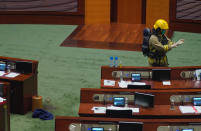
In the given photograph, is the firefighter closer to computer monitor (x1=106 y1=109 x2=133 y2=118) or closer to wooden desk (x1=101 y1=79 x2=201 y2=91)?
wooden desk (x1=101 y1=79 x2=201 y2=91)

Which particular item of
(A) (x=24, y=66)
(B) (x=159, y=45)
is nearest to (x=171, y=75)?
(B) (x=159, y=45)

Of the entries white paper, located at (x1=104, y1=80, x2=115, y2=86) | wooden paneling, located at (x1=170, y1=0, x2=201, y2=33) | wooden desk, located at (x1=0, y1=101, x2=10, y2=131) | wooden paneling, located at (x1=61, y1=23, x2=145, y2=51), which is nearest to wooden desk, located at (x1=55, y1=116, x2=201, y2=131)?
wooden desk, located at (x1=0, y1=101, x2=10, y2=131)

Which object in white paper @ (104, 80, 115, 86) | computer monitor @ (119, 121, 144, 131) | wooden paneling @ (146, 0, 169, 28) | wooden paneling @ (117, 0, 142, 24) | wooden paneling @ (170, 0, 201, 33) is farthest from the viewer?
wooden paneling @ (117, 0, 142, 24)

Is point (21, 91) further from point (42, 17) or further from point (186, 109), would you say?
point (42, 17)

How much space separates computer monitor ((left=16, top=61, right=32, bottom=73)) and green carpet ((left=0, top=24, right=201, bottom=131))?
744 millimetres

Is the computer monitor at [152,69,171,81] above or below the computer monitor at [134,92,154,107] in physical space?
above

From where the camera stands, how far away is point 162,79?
8.41 meters

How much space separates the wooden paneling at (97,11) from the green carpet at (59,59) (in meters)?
0.71

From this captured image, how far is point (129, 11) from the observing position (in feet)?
49.1

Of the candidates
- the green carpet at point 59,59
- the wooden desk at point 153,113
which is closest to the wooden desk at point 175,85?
the wooden desk at point 153,113

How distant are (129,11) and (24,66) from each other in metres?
7.08

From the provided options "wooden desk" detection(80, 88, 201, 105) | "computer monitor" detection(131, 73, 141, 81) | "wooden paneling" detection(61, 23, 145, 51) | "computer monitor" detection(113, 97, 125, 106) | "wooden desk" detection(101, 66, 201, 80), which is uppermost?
"wooden paneling" detection(61, 23, 145, 51)

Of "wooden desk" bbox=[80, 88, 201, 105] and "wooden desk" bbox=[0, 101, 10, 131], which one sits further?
"wooden desk" bbox=[80, 88, 201, 105]

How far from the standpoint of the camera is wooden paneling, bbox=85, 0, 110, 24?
14.6 metres
